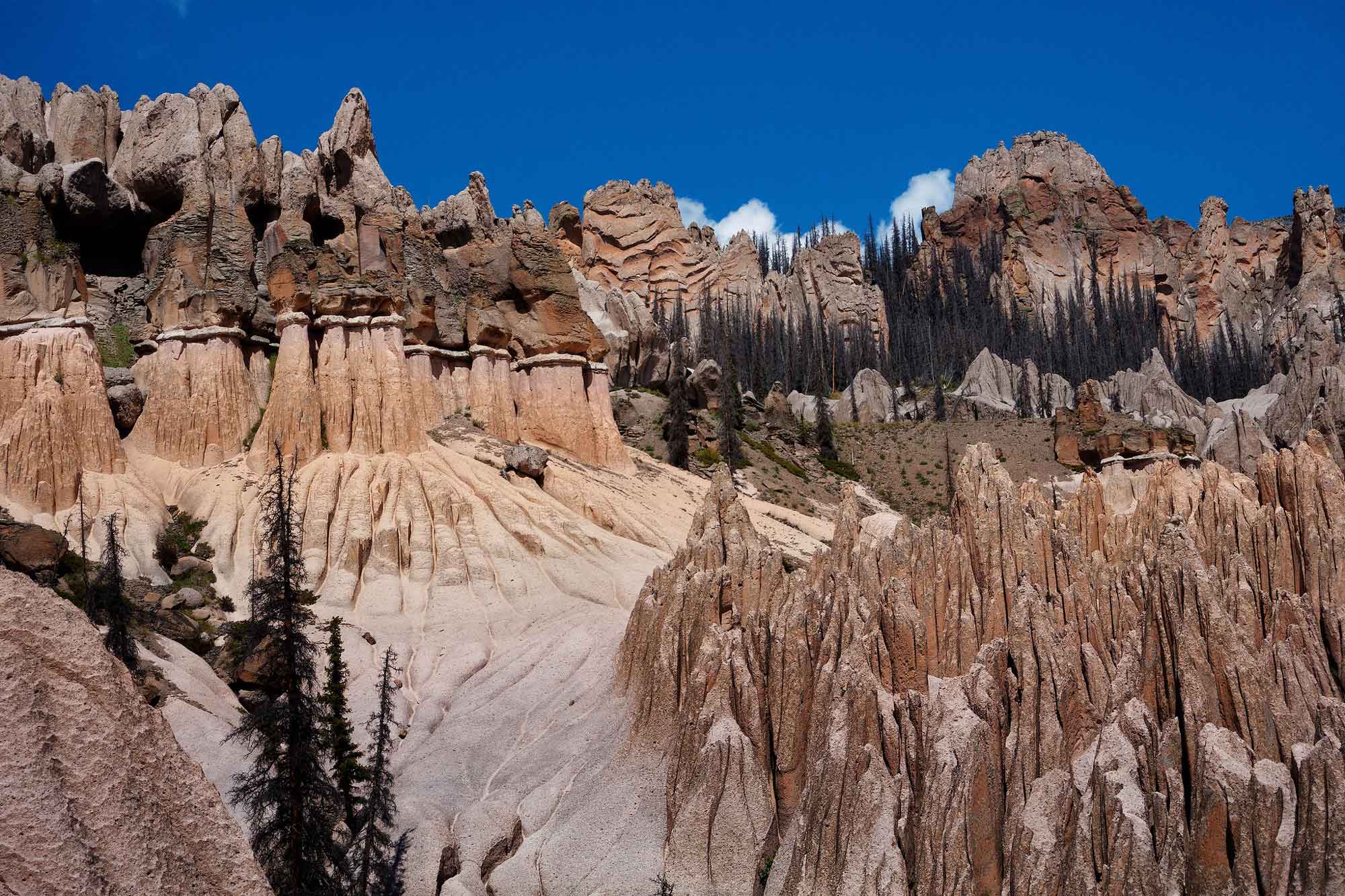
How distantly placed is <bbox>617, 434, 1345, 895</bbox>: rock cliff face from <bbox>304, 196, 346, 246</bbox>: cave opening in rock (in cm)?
3068

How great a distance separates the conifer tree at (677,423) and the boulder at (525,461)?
17.9 meters

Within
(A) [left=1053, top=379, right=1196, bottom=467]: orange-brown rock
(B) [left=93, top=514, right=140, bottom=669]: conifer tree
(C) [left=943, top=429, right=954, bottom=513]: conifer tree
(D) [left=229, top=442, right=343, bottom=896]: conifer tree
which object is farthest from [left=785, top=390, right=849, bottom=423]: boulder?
(D) [left=229, top=442, right=343, bottom=896]: conifer tree

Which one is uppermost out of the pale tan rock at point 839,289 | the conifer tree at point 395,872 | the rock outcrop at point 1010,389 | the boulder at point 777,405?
the pale tan rock at point 839,289

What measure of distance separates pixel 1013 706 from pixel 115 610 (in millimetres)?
20942

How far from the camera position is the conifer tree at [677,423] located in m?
64.8

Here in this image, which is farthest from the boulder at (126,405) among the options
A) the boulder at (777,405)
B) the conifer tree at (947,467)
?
the boulder at (777,405)

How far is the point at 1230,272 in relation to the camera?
146250mm

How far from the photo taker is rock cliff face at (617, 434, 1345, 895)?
18016mm

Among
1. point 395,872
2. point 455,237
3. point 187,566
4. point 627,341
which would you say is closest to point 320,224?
point 455,237

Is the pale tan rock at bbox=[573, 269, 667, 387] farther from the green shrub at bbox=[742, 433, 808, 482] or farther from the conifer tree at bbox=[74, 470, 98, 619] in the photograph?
the conifer tree at bbox=[74, 470, 98, 619]

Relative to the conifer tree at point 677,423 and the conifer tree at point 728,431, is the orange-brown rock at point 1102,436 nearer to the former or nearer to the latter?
the conifer tree at point 728,431

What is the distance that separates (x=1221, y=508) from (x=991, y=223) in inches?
5341

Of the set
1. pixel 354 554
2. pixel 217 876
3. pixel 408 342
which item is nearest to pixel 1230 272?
pixel 408 342

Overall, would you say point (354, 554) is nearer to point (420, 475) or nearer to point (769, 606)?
point (420, 475)
